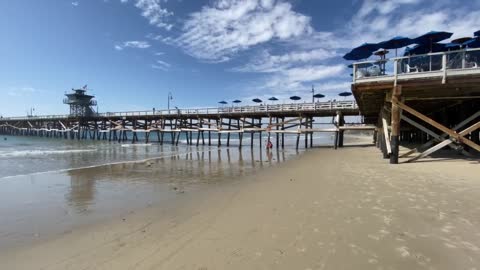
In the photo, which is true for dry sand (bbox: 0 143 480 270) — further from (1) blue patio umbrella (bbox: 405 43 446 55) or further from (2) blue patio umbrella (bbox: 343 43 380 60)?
(2) blue patio umbrella (bbox: 343 43 380 60)

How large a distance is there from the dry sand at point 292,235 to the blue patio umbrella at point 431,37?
690 centimetres

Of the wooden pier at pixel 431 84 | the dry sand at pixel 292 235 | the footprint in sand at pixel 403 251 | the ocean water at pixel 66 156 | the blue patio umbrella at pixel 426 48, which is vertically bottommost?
the ocean water at pixel 66 156

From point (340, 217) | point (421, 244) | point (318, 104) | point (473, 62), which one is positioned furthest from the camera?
point (318, 104)

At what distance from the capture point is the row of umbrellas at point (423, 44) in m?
11.5

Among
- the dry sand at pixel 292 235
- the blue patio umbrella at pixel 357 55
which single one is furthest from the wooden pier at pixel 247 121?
the dry sand at pixel 292 235

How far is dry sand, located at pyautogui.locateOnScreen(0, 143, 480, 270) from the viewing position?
11.5 ft

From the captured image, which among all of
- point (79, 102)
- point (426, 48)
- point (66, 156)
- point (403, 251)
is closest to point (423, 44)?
point (426, 48)

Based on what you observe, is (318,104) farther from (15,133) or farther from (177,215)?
(15,133)

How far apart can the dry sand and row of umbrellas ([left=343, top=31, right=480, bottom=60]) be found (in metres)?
7.08

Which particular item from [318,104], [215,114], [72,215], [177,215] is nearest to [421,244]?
[177,215]

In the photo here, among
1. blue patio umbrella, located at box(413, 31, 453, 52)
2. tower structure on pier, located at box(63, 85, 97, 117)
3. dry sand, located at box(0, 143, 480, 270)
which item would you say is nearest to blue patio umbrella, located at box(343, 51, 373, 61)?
blue patio umbrella, located at box(413, 31, 453, 52)

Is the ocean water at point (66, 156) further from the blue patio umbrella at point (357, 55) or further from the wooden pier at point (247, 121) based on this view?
the blue patio umbrella at point (357, 55)

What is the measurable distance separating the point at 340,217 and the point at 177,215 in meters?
3.38

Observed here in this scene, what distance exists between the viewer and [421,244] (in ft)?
12.5
